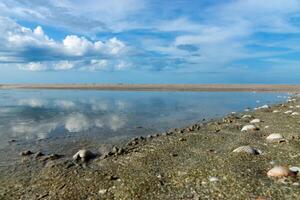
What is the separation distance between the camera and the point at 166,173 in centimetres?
905

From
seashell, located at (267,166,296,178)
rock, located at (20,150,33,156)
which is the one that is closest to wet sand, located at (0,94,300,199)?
seashell, located at (267,166,296,178)

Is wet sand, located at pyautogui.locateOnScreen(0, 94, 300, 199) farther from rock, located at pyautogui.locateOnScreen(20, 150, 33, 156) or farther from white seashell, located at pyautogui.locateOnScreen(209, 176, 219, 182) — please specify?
rock, located at pyautogui.locateOnScreen(20, 150, 33, 156)

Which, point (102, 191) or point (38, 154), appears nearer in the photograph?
point (102, 191)

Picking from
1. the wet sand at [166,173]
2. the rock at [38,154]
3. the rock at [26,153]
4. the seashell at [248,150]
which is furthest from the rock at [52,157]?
the seashell at [248,150]

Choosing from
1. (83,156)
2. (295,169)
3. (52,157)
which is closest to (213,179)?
(295,169)

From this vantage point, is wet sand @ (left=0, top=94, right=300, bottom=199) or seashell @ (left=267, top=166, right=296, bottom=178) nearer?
wet sand @ (left=0, top=94, right=300, bottom=199)

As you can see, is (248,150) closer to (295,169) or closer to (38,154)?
(295,169)

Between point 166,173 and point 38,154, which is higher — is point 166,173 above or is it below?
above

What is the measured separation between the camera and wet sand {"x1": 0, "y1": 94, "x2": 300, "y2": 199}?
770 centimetres

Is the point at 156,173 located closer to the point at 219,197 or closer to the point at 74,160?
the point at 219,197

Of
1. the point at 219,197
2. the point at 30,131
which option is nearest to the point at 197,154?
the point at 219,197

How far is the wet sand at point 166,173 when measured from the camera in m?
7.70

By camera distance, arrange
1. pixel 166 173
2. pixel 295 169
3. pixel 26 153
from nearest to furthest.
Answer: pixel 295 169, pixel 166 173, pixel 26 153

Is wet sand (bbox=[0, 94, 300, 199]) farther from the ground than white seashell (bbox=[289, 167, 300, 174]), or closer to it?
closer to it
